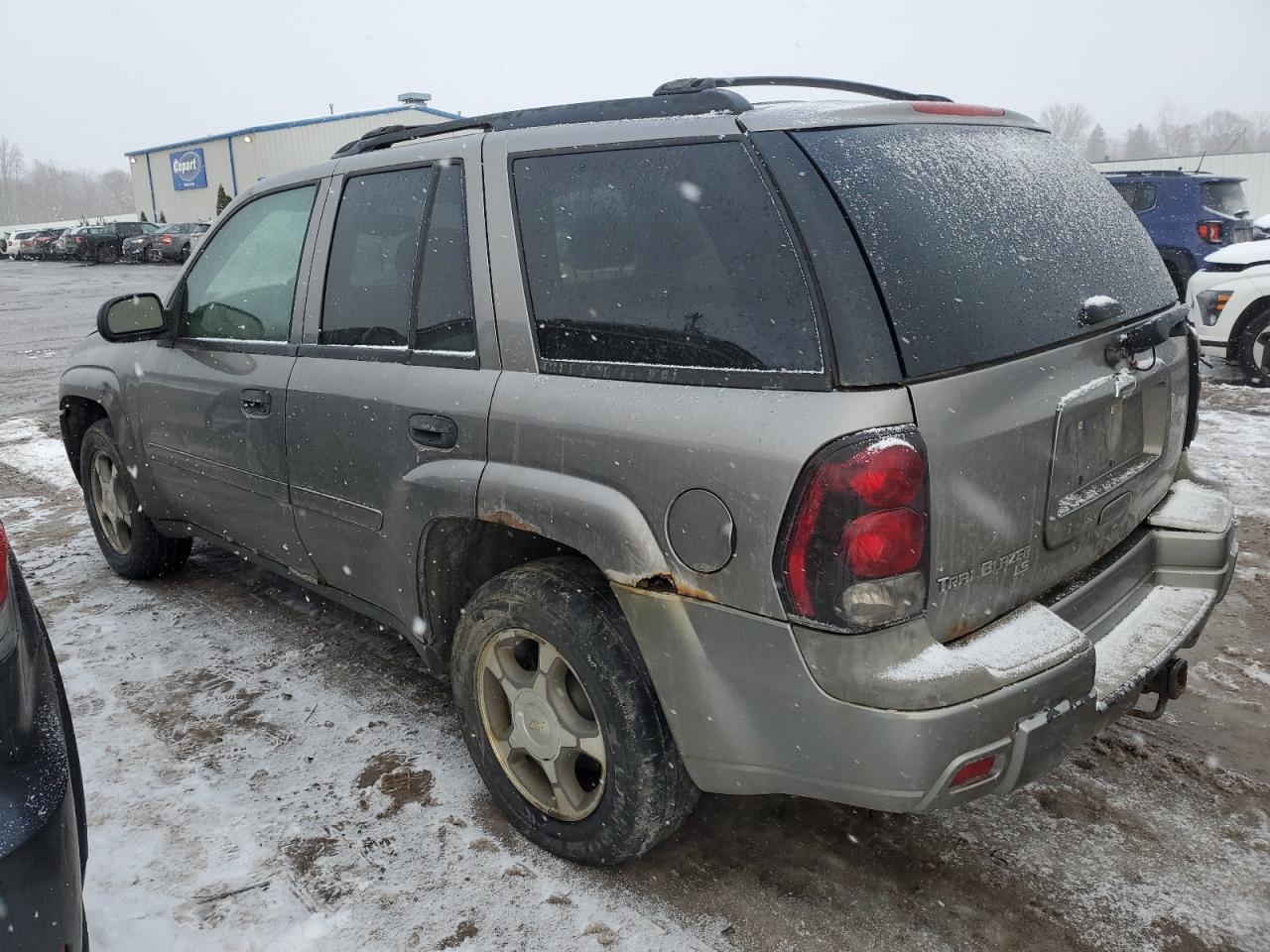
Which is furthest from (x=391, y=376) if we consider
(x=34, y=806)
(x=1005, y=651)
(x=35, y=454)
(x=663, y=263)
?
(x=35, y=454)

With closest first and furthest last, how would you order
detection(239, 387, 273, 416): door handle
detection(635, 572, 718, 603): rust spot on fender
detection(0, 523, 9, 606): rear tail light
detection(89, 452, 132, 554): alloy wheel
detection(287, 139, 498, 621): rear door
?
detection(0, 523, 9, 606): rear tail light < detection(635, 572, 718, 603): rust spot on fender < detection(287, 139, 498, 621): rear door < detection(239, 387, 273, 416): door handle < detection(89, 452, 132, 554): alloy wheel

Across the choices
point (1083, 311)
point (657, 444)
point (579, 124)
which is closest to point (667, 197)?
point (579, 124)

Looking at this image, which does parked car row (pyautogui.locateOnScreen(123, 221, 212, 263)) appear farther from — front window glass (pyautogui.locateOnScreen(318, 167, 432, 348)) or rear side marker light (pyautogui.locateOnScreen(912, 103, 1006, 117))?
rear side marker light (pyautogui.locateOnScreen(912, 103, 1006, 117))

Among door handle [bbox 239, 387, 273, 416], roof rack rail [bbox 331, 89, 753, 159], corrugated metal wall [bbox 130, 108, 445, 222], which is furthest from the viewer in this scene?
corrugated metal wall [bbox 130, 108, 445, 222]

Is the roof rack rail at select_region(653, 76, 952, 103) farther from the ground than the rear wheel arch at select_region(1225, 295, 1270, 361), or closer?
farther from the ground

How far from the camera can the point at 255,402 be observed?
339cm

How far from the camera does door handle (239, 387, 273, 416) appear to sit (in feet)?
10.9

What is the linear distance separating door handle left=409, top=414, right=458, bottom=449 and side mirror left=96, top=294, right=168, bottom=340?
166 centimetres

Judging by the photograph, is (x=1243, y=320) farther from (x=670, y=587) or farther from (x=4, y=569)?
(x=4, y=569)

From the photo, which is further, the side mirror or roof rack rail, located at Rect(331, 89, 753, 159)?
the side mirror

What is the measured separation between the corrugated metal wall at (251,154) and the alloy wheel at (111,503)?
35.3 metres

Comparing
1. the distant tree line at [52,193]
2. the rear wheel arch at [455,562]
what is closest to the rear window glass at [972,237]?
the rear wheel arch at [455,562]

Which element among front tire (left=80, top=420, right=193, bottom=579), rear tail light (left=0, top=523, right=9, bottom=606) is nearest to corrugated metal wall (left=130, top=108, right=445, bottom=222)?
front tire (left=80, top=420, right=193, bottom=579)

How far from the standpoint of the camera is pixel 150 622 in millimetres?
4230
